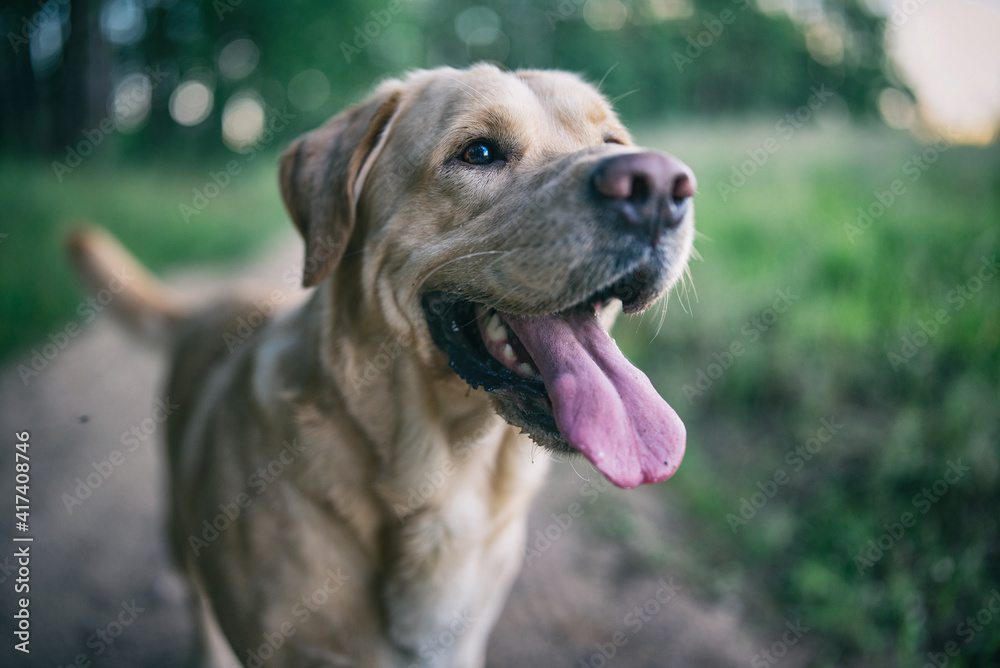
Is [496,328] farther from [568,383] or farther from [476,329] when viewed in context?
[568,383]

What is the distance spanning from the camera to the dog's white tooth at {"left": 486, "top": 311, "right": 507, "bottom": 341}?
Result: 73.8 inches

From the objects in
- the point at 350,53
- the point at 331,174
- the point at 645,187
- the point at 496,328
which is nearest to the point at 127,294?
the point at 331,174

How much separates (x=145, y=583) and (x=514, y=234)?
126 inches

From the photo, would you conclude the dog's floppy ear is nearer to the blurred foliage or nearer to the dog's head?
the dog's head

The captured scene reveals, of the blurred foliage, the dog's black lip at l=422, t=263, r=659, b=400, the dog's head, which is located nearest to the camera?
the dog's head

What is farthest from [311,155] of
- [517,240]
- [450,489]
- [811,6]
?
[811,6]

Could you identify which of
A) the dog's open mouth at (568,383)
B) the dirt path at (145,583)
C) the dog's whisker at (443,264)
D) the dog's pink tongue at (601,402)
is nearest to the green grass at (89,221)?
the dirt path at (145,583)

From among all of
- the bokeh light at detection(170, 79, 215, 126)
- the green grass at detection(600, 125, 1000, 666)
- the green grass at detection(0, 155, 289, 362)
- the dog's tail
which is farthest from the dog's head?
the bokeh light at detection(170, 79, 215, 126)

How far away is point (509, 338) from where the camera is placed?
6.14ft

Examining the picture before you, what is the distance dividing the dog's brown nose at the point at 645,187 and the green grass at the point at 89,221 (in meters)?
5.36

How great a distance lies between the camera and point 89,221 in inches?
259

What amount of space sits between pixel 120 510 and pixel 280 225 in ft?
31.3

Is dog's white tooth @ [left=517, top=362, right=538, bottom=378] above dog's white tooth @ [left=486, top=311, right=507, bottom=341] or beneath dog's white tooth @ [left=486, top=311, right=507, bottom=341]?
beneath

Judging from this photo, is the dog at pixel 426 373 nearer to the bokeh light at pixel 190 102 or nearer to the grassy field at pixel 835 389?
the grassy field at pixel 835 389
